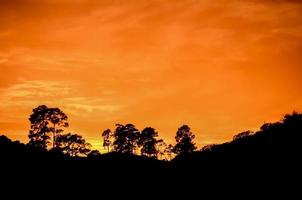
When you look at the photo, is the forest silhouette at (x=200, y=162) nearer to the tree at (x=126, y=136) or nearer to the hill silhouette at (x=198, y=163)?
the hill silhouette at (x=198, y=163)

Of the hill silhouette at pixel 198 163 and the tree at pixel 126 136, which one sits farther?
the tree at pixel 126 136

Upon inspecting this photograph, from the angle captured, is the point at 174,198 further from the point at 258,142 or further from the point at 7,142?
the point at 7,142

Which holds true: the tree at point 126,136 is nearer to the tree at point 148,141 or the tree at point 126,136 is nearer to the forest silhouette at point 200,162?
the tree at point 148,141

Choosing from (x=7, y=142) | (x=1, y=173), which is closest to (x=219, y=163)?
(x=1, y=173)

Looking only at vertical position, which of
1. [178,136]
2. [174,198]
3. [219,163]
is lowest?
[174,198]

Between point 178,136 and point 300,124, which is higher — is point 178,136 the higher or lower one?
the higher one

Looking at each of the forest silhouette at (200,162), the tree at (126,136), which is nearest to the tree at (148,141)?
the tree at (126,136)

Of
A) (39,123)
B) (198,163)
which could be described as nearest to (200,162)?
(198,163)

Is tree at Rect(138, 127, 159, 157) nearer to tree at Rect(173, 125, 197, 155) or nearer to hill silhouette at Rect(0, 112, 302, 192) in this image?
tree at Rect(173, 125, 197, 155)

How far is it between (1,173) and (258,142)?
21493 mm

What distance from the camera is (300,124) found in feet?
90.6

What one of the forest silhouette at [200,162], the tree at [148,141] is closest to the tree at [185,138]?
the tree at [148,141]

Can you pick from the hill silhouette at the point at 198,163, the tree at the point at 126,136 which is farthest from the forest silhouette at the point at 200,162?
the tree at the point at 126,136

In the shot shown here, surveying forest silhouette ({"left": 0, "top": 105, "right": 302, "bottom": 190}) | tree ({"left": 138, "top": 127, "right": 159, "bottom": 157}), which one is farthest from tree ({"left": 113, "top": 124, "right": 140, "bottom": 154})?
forest silhouette ({"left": 0, "top": 105, "right": 302, "bottom": 190})
